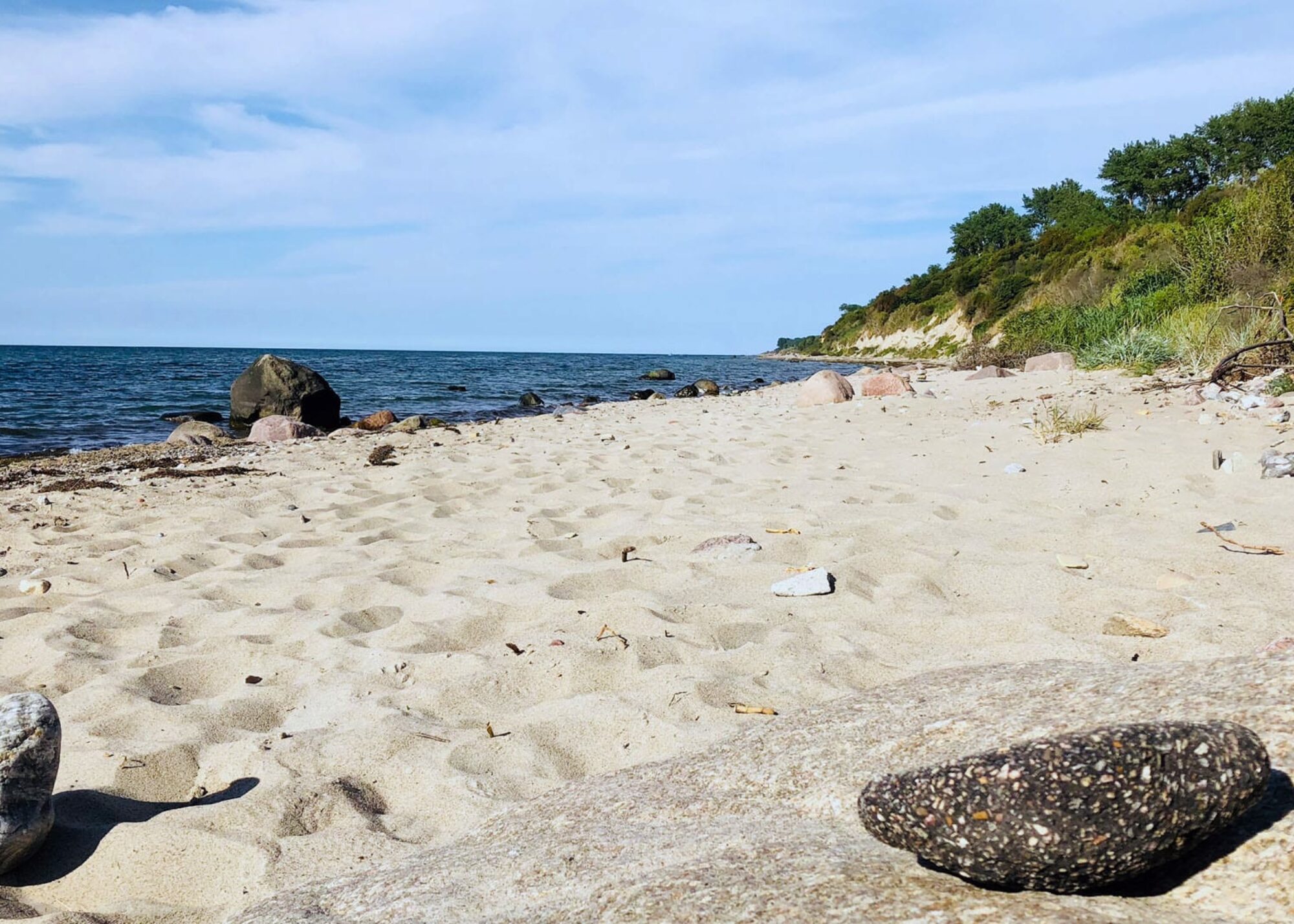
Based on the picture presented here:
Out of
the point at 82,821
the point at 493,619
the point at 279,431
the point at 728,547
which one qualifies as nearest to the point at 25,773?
the point at 82,821

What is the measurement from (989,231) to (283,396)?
184 feet

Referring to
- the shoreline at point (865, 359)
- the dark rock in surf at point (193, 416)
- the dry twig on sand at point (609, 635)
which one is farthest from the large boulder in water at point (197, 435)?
the shoreline at point (865, 359)

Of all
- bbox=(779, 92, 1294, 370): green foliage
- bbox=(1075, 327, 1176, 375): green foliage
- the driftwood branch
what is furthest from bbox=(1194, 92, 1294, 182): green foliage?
the driftwood branch

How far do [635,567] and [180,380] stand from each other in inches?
1015

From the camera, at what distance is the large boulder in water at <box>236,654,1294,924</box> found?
54.2 inches

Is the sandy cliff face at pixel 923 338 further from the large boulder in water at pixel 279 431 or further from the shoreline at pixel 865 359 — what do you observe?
the large boulder in water at pixel 279 431

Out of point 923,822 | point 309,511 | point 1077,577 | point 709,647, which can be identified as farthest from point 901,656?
point 309,511

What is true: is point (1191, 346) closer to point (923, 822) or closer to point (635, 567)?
point (635, 567)

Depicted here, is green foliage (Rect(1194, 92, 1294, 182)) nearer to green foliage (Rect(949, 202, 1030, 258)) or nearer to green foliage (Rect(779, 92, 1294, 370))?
green foliage (Rect(779, 92, 1294, 370))

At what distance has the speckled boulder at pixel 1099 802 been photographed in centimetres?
130

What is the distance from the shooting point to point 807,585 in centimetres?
396

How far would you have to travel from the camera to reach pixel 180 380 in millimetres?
25656

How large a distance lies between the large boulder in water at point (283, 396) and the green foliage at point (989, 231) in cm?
5313

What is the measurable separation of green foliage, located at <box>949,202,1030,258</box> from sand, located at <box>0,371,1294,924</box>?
56.8 meters
